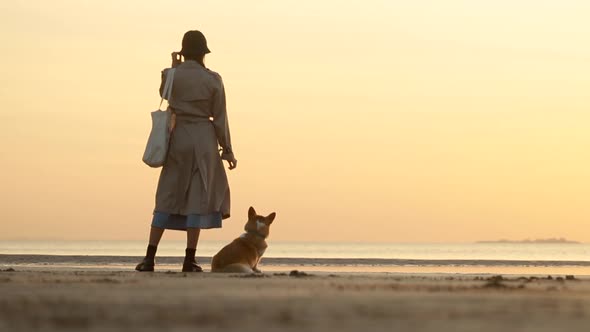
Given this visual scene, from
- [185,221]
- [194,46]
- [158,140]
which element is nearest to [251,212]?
[185,221]

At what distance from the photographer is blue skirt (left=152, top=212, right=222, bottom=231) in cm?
1255

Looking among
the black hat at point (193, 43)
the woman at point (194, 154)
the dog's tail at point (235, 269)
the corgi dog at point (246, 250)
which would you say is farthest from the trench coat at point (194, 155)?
the dog's tail at point (235, 269)

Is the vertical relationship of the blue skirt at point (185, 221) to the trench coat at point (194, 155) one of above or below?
below

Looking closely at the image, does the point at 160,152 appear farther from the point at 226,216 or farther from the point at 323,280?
the point at 323,280

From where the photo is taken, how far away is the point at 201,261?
25406 mm

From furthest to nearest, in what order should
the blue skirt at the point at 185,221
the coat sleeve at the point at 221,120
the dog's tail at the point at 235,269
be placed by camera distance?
1. the coat sleeve at the point at 221,120
2. the blue skirt at the point at 185,221
3. the dog's tail at the point at 235,269

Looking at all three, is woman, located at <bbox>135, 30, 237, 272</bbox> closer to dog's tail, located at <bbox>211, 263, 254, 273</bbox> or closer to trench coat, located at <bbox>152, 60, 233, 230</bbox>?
trench coat, located at <bbox>152, 60, 233, 230</bbox>

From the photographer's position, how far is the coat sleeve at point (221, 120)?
504 inches

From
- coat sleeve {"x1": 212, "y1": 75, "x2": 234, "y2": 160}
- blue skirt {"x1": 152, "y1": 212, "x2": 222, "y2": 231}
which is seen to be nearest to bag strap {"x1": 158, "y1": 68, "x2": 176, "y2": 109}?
coat sleeve {"x1": 212, "y1": 75, "x2": 234, "y2": 160}

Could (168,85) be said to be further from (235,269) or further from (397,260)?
(397,260)

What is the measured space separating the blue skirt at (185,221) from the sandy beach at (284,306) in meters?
2.98

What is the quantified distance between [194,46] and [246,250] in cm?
215

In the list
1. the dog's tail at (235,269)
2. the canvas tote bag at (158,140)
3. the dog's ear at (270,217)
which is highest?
the canvas tote bag at (158,140)

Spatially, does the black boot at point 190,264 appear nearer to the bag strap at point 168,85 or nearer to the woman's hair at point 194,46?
the bag strap at point 168,85
